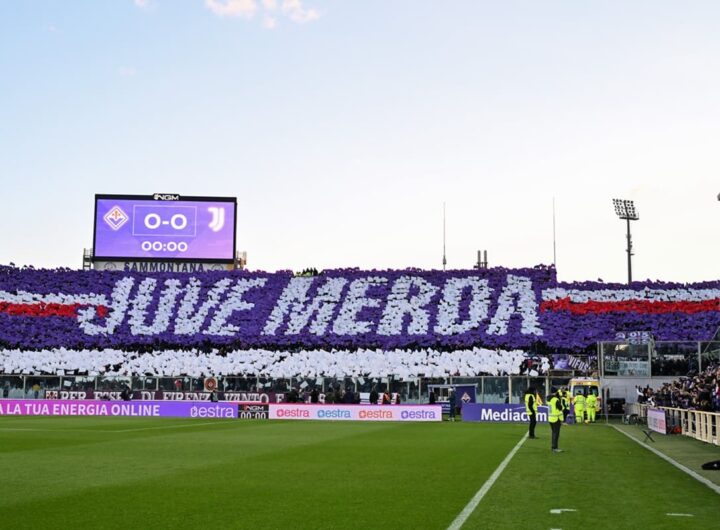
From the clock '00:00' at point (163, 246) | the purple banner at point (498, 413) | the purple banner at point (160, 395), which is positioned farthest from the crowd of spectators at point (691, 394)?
the clock '00:00' at point (163, 246)

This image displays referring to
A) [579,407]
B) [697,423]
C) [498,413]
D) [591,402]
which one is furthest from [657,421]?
[498,413]

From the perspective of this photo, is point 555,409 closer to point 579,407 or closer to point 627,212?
point 579,407

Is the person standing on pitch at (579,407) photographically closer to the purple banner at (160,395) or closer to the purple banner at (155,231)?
the purple banner at (160,395)

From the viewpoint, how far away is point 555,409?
24.7 metres

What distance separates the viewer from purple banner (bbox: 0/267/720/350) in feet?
A: 202

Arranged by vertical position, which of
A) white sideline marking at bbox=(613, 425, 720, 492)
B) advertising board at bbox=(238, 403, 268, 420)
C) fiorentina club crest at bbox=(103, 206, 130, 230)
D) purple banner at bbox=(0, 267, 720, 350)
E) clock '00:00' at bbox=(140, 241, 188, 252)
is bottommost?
advertising board at bbox=(238, 403, 268, 420)

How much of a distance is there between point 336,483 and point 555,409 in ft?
32.2

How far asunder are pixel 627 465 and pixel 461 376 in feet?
107

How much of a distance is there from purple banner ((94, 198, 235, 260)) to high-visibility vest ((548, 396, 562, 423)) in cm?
4702

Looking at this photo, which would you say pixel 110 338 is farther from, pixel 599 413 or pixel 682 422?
pixel 682 422

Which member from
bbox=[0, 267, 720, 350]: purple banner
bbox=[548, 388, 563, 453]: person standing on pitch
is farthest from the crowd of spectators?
bbox=[0, 267, 720, 350]: purple banner

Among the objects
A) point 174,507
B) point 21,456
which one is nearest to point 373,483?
point 174,507

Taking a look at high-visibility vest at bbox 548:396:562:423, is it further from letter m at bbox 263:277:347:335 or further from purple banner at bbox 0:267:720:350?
letter m at bbox 263:277:347:335

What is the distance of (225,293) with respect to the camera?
6925 centimetres
